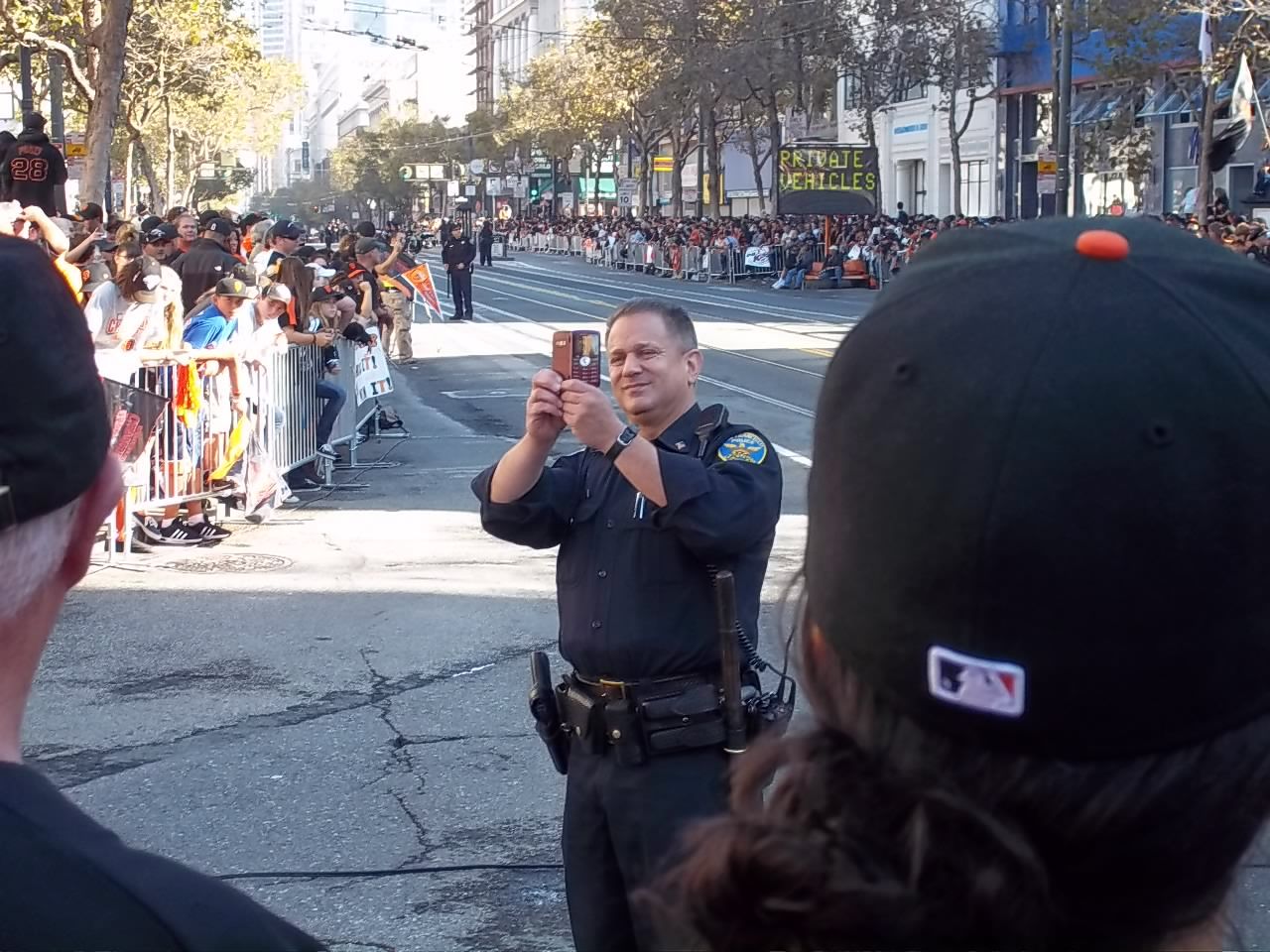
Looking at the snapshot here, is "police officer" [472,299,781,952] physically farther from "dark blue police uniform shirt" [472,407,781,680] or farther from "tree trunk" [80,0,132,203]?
"tree trunk" [80,0,132,203]

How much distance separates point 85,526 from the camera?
169cm

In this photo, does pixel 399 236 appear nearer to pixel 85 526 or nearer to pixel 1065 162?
pixel 1065 162

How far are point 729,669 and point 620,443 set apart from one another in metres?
0.57

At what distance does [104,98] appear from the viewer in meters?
23.3

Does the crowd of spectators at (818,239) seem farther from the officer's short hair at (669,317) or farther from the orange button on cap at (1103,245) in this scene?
the orange button on cap at (1103,245)

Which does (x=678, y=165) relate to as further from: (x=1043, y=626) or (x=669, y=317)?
(x=1043, y=626)

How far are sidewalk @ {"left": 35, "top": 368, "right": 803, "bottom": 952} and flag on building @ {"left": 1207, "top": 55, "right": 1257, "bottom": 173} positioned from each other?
59.5 ft

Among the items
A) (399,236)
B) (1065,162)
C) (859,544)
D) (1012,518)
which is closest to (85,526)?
(859,544)

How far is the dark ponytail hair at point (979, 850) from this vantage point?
4.03 ft

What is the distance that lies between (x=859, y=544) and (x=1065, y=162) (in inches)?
1351

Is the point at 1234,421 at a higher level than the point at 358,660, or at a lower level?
higher

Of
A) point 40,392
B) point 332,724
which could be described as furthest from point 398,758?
point 40,392

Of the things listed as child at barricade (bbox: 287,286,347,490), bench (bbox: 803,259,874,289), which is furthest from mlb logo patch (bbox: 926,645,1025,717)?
bench (bbox: 803,259,874,289)

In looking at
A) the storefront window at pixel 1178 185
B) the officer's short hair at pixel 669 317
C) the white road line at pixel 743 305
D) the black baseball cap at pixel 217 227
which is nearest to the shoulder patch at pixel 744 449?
the officer's short hair at pixel 669 317
